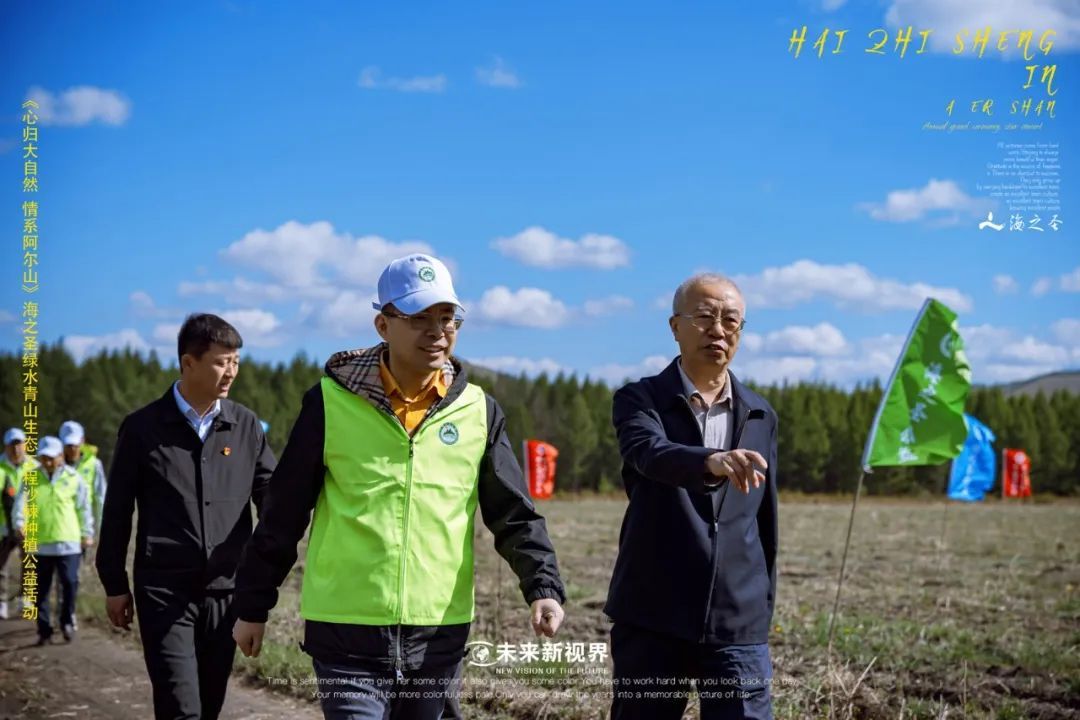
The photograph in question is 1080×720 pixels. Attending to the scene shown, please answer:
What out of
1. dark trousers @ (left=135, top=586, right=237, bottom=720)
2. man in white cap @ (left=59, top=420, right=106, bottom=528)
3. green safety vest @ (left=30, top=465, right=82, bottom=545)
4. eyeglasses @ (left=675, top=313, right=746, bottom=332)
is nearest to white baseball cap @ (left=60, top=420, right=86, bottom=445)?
man in white cap @ (left=59, top=420, right=106, bottom=528)

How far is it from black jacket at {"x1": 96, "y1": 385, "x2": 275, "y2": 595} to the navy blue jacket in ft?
6.22

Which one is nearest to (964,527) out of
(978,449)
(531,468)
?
(978,449)

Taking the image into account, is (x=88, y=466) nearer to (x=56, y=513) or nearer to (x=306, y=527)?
(x=56, y=513)

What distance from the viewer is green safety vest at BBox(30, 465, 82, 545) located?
415 inches

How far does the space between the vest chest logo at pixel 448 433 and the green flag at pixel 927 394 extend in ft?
16.3

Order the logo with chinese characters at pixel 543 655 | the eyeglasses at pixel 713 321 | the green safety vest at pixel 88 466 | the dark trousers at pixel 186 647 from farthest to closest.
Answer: the green safety vest at pixel 88 466 < the logo with chinese characters at pixel 543 655 < the dark trousers at pixel 186 647 < the eyeglasses at pixel 713 321

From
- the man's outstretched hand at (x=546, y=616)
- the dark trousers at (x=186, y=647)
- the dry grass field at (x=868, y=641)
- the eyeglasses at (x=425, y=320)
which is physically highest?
the eyeglasses at (x=425, y=320)

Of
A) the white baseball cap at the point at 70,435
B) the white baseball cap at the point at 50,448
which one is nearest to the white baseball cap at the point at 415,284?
the white baseball cap at the point at 50,448

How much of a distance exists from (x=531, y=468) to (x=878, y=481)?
41729 mm

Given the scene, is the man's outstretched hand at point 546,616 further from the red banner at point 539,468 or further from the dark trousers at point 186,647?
the red banner at point 539,468

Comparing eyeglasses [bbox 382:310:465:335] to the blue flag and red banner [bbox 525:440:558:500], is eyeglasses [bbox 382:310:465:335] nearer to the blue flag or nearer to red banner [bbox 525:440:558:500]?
the blue flag

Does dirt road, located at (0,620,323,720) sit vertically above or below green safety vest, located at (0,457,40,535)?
below

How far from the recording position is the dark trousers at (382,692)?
131 inches

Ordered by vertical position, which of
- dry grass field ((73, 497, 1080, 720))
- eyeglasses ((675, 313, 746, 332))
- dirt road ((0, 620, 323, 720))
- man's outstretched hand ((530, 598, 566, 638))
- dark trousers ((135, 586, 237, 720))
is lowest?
dirt road ((0, 620, 323, 720))
